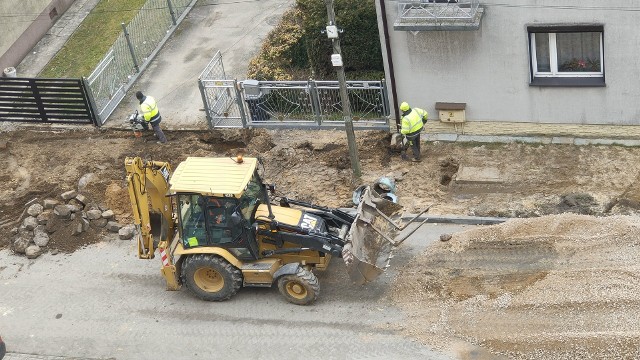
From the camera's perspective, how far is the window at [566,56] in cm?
1806

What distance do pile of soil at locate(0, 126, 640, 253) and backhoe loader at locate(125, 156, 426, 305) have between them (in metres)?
2.44

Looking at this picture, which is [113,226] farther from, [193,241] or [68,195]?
[193,241]

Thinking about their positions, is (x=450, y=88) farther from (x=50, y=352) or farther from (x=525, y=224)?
(x=50, y=352)

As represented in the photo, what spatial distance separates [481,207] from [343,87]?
3.45 m

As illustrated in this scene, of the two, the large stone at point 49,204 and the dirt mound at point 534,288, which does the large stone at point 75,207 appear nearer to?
the large stone at point 49,204

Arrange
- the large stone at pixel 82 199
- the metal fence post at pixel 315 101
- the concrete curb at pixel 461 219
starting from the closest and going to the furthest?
the concrete curb at pixel 461 219 → the large stone at pixel 82 199 → the metal fence post at pixel 315 101

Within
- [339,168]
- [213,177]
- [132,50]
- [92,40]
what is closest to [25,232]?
[213,177]

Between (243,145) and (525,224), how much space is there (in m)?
7.33

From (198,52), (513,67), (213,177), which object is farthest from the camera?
(198,52)

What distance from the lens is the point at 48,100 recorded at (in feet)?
72.3

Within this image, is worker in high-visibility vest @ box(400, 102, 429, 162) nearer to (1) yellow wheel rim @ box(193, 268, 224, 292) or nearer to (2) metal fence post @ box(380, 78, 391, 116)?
(2) metal fence post @ box(380, 78, 391, 116)

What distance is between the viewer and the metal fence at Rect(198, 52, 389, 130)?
792 inches

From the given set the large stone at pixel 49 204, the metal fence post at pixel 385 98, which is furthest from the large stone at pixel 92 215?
the metal fence post at pixel 385 98

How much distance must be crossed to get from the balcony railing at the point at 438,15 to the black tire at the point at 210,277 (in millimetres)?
6389
